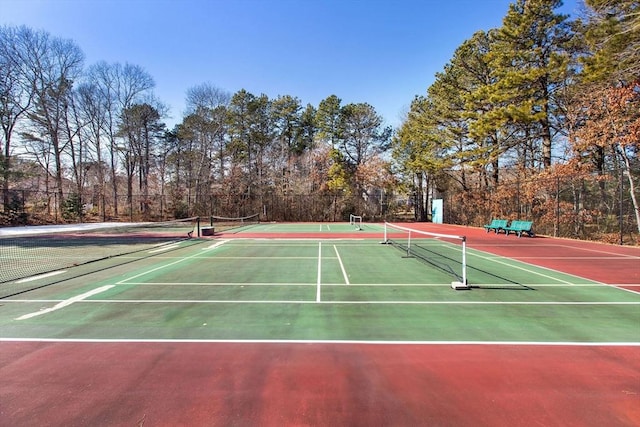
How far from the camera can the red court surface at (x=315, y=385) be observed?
3096 millimetres

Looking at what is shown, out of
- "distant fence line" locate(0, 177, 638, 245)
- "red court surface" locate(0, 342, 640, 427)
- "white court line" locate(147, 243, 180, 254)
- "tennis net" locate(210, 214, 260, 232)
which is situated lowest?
"red court surface" locate(0, 342, 640, 427)

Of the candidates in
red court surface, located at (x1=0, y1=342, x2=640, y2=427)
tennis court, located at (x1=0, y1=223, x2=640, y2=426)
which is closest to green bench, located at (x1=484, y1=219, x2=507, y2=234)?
tennis court, located at (x1=0, y1=223, x2=640, y2=426)

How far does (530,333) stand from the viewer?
5125mm

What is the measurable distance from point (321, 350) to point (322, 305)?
2086 millimetres

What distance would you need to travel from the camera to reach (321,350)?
14.8 ft

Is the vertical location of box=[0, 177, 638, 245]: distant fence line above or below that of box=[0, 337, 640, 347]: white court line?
above

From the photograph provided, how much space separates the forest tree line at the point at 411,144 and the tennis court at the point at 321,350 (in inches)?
489

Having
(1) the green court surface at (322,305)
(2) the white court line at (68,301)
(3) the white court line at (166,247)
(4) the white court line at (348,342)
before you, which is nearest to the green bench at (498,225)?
(1) the green court surface at (322,305)

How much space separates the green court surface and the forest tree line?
12427 millimetres

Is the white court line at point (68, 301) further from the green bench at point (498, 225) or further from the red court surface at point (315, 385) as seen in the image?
the green bench at point (498, 225)

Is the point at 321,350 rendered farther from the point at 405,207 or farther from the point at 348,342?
the point at 405,207

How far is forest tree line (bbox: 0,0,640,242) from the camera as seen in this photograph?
57.7 ft

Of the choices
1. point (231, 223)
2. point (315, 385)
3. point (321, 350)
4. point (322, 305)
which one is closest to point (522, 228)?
point (322, 305)

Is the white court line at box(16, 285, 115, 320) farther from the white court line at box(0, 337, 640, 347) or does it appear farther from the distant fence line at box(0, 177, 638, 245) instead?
the distant fence line at box(0, 177, 638, 245)
